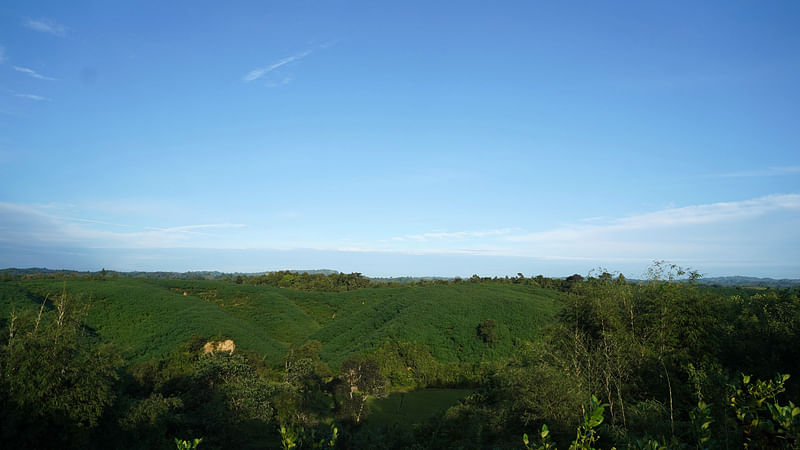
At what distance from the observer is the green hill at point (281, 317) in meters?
66.6

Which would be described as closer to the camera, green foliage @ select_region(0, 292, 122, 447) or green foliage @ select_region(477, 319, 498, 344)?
green foliage @ select_region(0, 292, 122, 447)

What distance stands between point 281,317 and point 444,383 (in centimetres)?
4429

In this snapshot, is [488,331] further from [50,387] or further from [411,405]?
[50,387]

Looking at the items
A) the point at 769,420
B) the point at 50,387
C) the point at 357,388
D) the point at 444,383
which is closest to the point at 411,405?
the point at 444,383

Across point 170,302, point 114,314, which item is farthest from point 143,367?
point 170,302

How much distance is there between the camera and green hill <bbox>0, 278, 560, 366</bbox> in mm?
66562

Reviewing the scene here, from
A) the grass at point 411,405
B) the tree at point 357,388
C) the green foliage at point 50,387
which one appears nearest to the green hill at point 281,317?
the grass at point 411,405

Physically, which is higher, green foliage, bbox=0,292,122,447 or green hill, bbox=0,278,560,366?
green foliage, bbox=0,292,122,447

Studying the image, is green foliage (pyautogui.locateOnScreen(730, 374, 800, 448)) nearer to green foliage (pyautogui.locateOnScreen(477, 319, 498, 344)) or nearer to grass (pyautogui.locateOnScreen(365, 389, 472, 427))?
grass (pyautogui.locateOnScreen(365, 389, 472, 427))

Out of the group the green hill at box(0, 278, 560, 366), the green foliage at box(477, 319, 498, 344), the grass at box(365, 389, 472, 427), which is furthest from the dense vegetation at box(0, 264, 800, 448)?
the green foliage at box(477, 319, 498, 344)

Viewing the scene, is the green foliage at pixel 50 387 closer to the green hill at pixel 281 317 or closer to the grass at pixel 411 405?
the grass at pixel 411 405

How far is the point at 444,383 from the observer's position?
60.8 meters

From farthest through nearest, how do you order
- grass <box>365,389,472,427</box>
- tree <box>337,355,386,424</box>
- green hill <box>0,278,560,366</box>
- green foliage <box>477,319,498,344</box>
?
1. green foliage <box>477,319,498,344</box>
2. green hill <box>0,278,560,366</box>
3. grass <box>365,389,472,427</box>
4. tree <box>337,355,386,424</box>

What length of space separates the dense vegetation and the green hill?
742 mm
